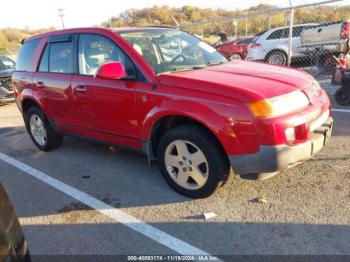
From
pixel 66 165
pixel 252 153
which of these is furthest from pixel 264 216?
pixel 66 165

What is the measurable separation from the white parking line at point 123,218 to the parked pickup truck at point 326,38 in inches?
325

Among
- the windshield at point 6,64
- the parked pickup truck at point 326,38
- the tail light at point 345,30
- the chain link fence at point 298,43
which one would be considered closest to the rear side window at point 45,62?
the chain link fence at point 298,43

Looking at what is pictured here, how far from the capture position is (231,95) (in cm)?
327

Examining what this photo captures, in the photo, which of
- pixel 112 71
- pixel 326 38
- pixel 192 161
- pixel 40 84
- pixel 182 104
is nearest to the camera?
pixel 182 104

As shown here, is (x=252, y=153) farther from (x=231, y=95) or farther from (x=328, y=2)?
(x=328, y=2)

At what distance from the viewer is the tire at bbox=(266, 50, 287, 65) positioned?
1254 centimetres

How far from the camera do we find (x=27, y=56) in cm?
584

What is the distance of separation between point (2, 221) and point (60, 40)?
3.65 meters

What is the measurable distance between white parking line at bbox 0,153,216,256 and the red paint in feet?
2.37

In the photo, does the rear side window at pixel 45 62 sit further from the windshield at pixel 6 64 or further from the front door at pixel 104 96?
the windshield at pixel 6 64

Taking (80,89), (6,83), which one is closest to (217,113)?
(80,89)

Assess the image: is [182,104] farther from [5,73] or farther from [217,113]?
[5,73]

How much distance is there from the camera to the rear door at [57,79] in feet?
16.0

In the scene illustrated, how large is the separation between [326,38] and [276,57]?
212 centimetres
